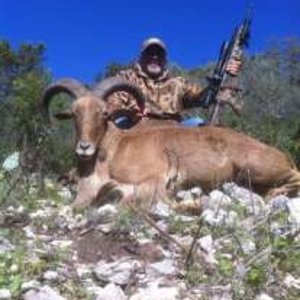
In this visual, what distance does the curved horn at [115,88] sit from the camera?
1018 centimetres

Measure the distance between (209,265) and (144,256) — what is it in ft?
1.55

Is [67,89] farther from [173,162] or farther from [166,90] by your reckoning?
[166,90]

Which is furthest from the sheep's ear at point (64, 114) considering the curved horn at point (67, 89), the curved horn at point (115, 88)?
the curved horn at point (115, 88)

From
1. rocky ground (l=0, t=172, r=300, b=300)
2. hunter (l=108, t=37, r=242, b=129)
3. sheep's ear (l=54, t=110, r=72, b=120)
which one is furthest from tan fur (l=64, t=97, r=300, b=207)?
hunter (l=108, t=37, r=242, b=129)

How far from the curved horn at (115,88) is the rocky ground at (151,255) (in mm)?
2627

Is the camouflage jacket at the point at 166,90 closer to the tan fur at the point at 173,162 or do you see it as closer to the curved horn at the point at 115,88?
the curved horn at the point at 115,88

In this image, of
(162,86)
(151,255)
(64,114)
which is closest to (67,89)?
(64,114)

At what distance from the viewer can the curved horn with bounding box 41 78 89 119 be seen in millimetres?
10156

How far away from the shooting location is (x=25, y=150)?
10273 millimetres

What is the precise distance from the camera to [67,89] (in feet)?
33.8

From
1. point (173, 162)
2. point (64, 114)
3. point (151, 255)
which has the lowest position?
point (151, 255)

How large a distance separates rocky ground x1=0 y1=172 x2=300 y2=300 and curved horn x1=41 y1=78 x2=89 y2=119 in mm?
2565

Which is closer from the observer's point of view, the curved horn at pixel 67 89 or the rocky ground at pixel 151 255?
the rocky ground at pixel 151 255

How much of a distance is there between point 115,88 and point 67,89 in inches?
21.8
